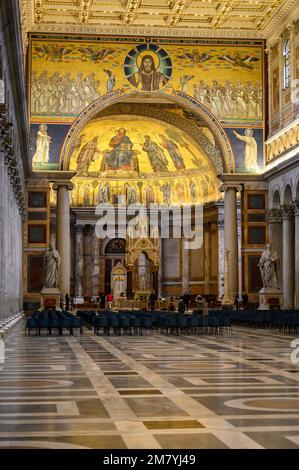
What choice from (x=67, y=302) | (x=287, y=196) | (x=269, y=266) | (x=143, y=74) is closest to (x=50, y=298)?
(x=67, y=302)

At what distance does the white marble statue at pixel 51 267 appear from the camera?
40031 millimetres

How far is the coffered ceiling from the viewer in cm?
4150

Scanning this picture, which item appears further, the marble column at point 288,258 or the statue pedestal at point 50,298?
the marble column at point 288,258

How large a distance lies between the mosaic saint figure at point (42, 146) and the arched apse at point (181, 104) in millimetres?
870

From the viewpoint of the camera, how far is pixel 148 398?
11.8 metres

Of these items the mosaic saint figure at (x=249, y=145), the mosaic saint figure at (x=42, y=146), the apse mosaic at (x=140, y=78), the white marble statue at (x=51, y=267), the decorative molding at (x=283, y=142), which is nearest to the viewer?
the white marble statue at (x=51, y=267)

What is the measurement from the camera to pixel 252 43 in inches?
1825

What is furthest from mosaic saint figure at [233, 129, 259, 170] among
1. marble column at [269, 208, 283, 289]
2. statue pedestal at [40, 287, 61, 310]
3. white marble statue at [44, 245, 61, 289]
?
statue pedestal at [40, 287, 61, 310]

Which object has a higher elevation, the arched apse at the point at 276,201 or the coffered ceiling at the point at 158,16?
the coffered ceiling at the point at 158,16

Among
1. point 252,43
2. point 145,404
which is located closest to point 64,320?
point 145,404

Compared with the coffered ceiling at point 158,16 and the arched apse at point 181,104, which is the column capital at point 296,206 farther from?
the coffered ceiling at point 158,16

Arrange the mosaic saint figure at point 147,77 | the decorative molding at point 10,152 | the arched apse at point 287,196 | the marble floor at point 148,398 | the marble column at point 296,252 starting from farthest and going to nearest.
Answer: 1. the mosaic saint figure at point 147,77
2. the arched apse at point 287,196
3. the marble column at point 296,252
4. the decorative molding at point 10,152
5. the marble floor at point 148,398

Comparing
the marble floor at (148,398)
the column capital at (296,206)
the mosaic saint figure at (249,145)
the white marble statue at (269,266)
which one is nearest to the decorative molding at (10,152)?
A: the marble floor at (148,398)

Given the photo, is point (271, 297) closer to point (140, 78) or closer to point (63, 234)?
point (63, 234)
